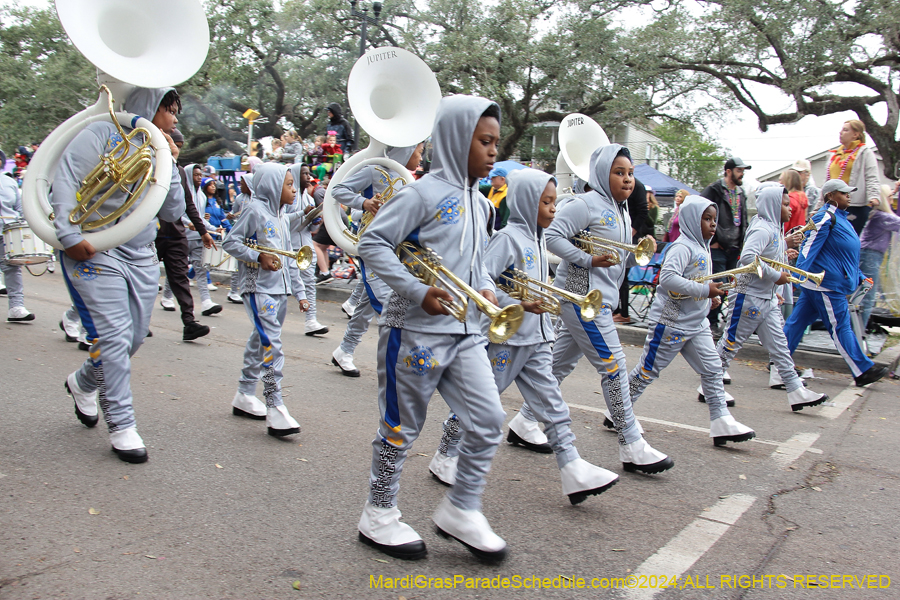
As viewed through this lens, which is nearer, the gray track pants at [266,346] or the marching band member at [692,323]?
the gray track pants at [266,346]

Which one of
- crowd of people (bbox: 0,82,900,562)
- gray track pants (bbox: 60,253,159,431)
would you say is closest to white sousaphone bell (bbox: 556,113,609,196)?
crowd of people (bbox: 0,82,900,562)

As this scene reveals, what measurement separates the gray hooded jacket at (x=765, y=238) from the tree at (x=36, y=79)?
26.6m

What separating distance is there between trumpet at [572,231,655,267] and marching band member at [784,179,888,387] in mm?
3397

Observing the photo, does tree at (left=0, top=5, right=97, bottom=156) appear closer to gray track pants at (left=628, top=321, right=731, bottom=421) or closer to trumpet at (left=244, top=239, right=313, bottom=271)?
trumpet at (left=244, top=239, right=313, bottom=271)

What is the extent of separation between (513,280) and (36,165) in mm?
2735

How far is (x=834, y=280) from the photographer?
23.8ft

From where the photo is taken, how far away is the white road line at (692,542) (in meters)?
3.13

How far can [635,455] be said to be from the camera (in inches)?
172

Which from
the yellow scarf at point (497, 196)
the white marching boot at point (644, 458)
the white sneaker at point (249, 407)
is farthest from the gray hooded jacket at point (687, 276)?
the yellow scarf at point (497, 196)

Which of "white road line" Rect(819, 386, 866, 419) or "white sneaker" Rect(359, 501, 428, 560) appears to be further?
"white road line" Rect(819, 386, 866, 419)

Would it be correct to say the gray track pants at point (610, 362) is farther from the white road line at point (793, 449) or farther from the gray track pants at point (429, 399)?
the gray track pants at point (429, 399)

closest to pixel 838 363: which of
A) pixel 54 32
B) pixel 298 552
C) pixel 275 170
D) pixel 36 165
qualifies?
pixel 275 170

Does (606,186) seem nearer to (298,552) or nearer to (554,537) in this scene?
(554,537)

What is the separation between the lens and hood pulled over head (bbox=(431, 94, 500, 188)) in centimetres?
314
